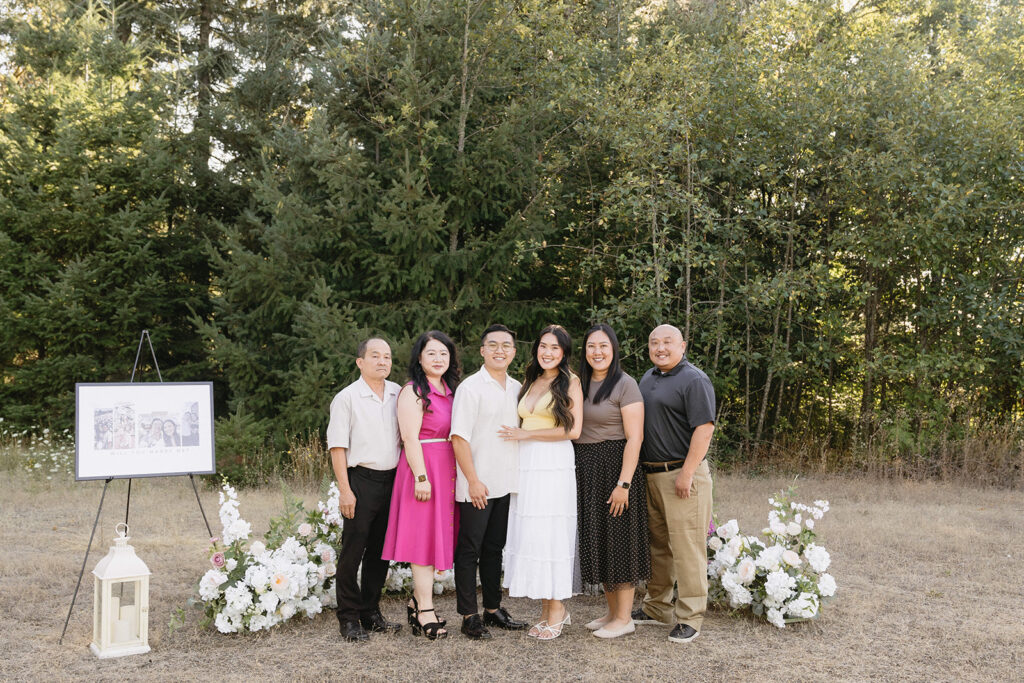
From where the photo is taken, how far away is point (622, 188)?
9.27 m

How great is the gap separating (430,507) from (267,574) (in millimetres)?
1079

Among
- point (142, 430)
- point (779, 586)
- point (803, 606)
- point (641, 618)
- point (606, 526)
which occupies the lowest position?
point (641, 618)

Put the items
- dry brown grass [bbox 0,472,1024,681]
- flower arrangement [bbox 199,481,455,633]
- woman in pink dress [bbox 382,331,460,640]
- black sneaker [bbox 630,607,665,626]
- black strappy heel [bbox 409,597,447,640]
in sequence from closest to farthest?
dry brown grass [bbox 0,472,1024,681]
woman in pink dress [bbox 382,331,460,640]
black strappy heel [bbox 409,597,447,640]
flower arrangement [bbox 199,481,455,633]
black sneaker [bbox 630,607,665,626]

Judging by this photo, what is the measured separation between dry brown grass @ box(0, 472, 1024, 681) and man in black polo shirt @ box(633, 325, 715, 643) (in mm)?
274

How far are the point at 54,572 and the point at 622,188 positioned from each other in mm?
6827

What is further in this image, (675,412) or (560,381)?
(675,412)

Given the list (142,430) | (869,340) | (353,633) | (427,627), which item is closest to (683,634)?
(427,627)

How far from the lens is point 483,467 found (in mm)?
4266

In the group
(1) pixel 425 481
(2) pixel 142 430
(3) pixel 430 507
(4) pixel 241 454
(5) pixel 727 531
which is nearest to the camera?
(1) pixel 425 481

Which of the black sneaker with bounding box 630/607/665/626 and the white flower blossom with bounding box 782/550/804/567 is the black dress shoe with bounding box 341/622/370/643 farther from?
the white flower blossom with bounding box 782/550/804/567

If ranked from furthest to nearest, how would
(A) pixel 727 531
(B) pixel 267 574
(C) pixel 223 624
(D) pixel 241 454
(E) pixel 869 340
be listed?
(E) pixel 869 340
(D) pixel 241 454
(A) pixel 727 531
(B) pixel 267 574
(C) pixel 223 624

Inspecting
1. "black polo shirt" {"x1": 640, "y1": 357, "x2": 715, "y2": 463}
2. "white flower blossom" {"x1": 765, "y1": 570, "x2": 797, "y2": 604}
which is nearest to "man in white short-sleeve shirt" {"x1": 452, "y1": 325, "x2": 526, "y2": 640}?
"black polo shirt" {"x1": 640, "y1": 357, "x2": 715, "y2": 463}

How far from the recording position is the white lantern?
4.13 meters

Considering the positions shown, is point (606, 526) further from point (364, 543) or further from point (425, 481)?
point (364, 543)
